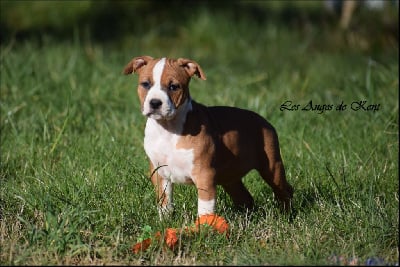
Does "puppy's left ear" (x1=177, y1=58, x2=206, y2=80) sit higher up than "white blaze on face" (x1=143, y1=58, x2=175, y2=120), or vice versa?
"puppy's left ear" (x1=177, y1=58, x2=206, y2=80)

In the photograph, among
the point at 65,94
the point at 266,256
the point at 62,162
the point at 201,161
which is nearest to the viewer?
the point at 266,256

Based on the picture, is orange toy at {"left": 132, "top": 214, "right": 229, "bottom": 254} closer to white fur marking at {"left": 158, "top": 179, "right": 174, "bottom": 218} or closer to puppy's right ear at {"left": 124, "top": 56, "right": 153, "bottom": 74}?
white fur marking at {"left": 158, "top": 179, "right": 174, "bottom": 218}

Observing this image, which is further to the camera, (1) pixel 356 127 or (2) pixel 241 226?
(1) pixel 356 127

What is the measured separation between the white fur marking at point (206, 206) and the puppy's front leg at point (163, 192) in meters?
0.25

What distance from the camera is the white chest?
15.1 ft

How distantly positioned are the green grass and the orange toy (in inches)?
2.0

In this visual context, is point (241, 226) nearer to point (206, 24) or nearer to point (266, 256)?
point (266, 256)

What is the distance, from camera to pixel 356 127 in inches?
279

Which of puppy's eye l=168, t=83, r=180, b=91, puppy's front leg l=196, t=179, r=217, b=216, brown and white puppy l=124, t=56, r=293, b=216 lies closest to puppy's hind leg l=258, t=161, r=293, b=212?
brown and white puppy l=124, t=56, r=293, b=216

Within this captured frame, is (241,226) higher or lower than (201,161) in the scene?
lower

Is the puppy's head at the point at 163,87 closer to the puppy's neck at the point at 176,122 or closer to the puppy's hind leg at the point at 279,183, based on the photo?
the puppy's neck at the point at 176,122

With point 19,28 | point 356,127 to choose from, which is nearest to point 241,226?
point 356,127

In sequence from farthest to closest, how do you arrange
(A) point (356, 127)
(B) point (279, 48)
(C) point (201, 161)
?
(B) point (279, 48) → (A) point (356, 127) → (C) point (201, 161)

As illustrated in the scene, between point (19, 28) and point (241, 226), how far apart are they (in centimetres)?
778
